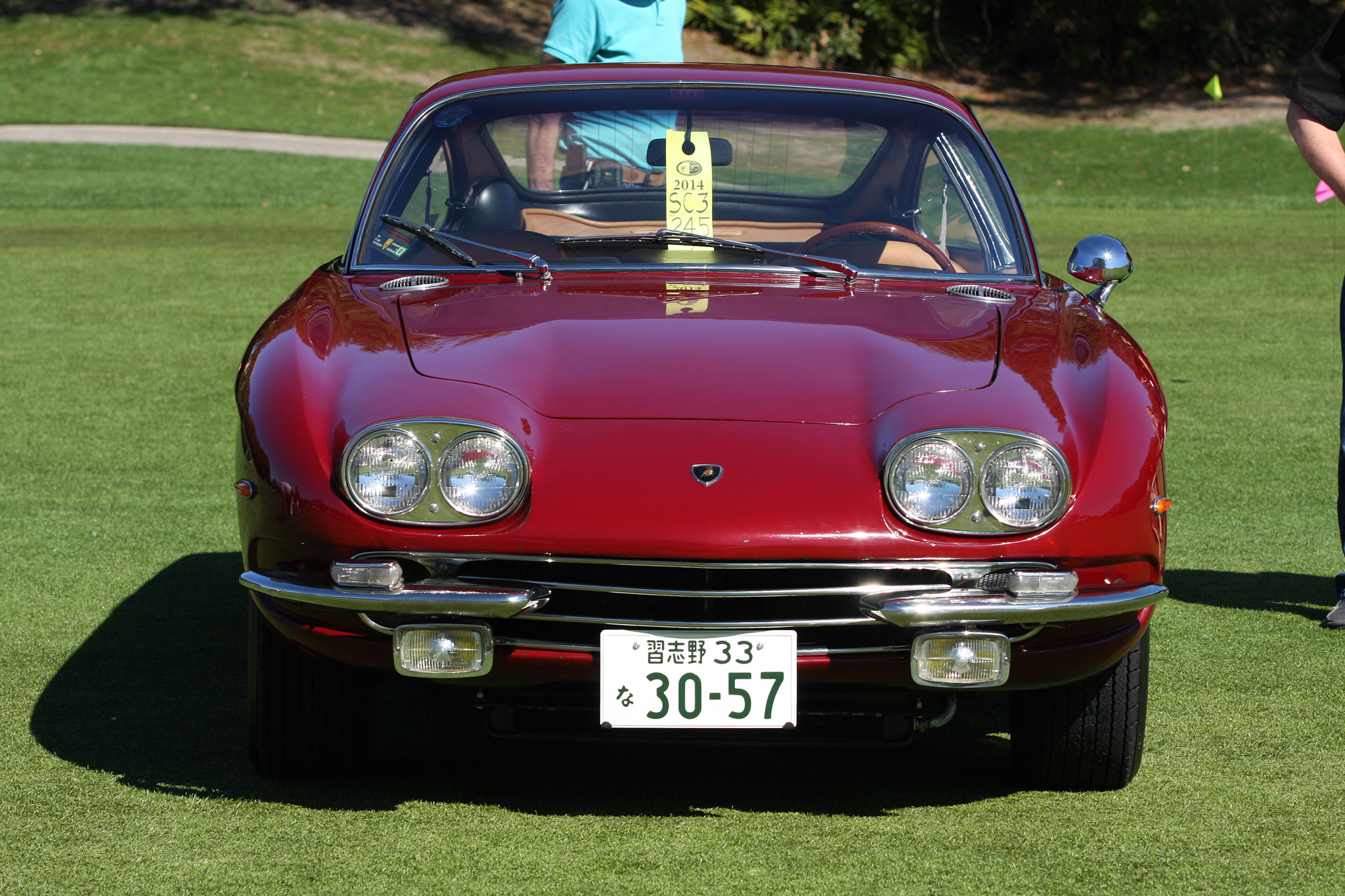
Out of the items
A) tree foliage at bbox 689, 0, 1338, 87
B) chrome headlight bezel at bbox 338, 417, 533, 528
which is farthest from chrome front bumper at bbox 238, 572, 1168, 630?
tree foliage at bbox 689, 0, 1338, 87

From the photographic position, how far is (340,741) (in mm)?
3207


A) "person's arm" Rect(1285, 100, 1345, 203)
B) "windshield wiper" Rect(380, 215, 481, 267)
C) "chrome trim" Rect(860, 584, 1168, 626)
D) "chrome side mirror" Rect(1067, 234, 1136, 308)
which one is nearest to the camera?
"chrome trim" Rect(860, 584, 1168, 626)

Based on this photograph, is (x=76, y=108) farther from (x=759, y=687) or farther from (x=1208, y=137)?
(x=759, y=687)

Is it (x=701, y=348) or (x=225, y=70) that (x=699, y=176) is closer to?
(x=701, y=348)

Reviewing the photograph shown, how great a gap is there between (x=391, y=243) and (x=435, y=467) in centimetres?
121

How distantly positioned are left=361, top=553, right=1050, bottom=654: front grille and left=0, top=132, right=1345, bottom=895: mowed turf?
0.37 meters

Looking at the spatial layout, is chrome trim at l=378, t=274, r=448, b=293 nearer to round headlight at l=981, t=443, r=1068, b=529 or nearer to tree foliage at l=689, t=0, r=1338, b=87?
round headlight at l=981, t=443, r=1068, b=529

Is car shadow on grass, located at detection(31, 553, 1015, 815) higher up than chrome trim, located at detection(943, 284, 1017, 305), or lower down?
lower down

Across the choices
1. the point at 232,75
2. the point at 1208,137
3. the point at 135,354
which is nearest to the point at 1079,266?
the point at 135,354

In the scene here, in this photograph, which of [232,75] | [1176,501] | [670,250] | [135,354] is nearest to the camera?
[670,250]

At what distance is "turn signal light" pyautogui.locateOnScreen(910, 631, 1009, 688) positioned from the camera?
2.78 m

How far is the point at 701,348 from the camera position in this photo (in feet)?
10.2

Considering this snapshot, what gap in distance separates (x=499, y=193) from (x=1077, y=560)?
1938mm

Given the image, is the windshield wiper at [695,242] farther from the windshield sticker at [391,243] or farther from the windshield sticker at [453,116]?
the windshield sticker at [453,116]
